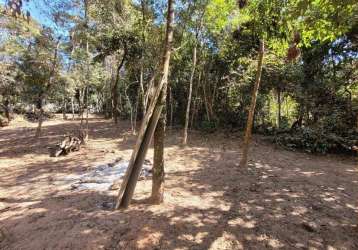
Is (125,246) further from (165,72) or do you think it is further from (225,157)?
(225,157)

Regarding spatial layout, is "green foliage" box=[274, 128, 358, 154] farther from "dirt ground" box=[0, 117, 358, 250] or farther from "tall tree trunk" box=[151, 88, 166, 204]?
"tall tree trunk" box=[151, 88, 166, 204]

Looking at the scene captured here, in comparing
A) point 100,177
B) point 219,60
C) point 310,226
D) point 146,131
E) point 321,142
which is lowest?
point 100,177

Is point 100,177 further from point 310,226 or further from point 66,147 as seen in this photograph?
point 310,226

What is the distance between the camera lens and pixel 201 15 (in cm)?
859

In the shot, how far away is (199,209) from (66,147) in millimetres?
6502

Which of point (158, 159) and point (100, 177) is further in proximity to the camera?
point (100, 177)

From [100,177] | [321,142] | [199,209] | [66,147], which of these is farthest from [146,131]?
[321,142]

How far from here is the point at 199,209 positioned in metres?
4.12

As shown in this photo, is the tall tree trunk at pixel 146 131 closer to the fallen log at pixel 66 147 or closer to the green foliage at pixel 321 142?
the fallen log at pixel 66 147

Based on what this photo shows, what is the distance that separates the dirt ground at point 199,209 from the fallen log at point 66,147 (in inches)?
38.9

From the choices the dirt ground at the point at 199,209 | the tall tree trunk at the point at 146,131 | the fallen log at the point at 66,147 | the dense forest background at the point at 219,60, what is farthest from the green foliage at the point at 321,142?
the fallen log at the point at 66,147

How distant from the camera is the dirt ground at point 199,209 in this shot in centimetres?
321

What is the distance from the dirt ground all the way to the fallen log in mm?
987

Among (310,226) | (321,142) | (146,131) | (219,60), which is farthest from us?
(219,60)
